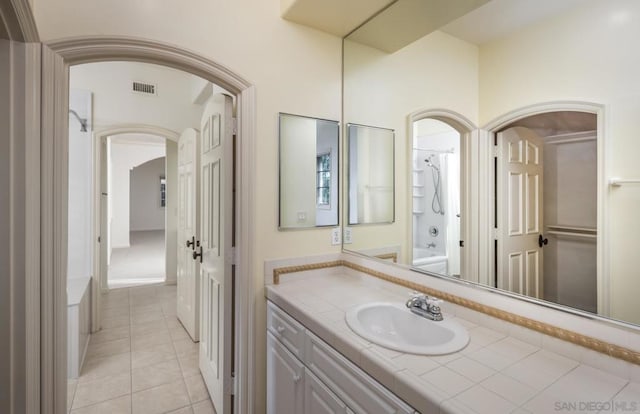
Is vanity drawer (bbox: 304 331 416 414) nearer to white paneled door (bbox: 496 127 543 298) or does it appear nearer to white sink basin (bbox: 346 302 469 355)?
white sink basin (bbox: 346 302 469 355)

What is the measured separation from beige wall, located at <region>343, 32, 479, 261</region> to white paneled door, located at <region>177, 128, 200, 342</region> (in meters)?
1.54

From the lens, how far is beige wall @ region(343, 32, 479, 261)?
158 centimetres

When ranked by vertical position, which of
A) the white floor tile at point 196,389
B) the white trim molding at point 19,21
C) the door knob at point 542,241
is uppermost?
the white trim molding at point 19,21

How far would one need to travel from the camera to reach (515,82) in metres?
1.31

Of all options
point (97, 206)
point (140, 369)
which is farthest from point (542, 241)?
point (97, 206)

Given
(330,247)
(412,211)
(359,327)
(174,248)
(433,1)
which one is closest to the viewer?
(359,327)

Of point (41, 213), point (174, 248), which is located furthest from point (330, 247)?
point (174, 248)

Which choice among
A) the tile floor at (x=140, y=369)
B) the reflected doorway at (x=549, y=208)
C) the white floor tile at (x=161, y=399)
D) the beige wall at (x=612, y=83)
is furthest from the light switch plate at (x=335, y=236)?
the white floor tile at (x=161, y=399)

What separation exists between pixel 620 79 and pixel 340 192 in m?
1.51

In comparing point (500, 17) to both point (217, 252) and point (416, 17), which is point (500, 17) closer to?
point (416, 17)

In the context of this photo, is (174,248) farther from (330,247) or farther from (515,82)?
(515,82)

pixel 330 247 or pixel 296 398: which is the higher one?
pixel 330 247

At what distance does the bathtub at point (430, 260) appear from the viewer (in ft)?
5.30

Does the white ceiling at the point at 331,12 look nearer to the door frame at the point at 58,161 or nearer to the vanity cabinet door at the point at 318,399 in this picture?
the door frame at the point at 58,161
